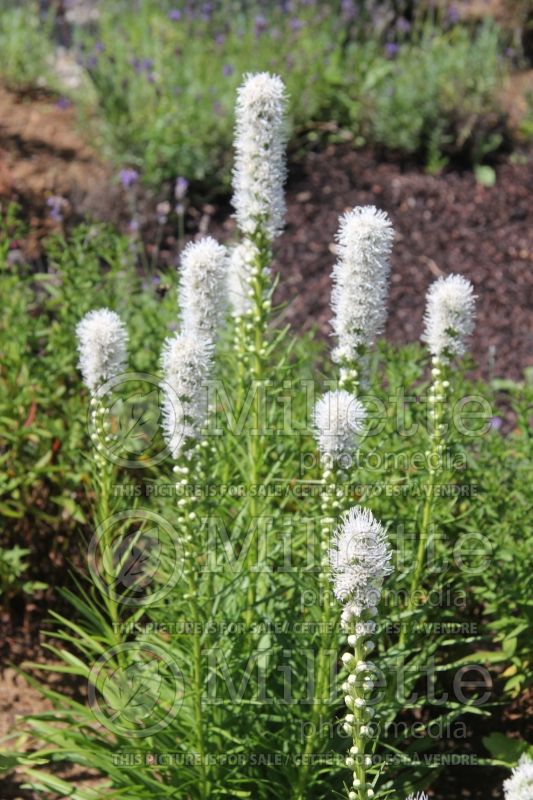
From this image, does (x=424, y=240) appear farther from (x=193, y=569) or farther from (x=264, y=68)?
(x=193, y=569)

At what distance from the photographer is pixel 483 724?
180 inches

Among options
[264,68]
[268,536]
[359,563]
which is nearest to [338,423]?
[359,563]

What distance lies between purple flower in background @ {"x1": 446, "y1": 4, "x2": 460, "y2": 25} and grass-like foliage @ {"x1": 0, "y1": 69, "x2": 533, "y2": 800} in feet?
21.6

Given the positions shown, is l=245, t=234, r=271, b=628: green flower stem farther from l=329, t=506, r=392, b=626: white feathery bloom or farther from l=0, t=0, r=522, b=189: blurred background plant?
l=0, t=0, r=522, b=189: blurred background plant

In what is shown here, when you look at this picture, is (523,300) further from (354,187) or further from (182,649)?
(182,649)

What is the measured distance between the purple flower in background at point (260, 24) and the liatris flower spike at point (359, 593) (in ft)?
25.5

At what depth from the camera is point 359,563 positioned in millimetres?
2531

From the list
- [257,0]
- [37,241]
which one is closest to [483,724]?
[37,241]

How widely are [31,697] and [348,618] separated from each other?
2421 millimetres

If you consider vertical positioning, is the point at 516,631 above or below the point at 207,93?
below

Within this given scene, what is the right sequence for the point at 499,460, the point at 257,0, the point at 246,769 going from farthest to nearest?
the point at 257,0 → the point at 499,460 → the point at 246,769

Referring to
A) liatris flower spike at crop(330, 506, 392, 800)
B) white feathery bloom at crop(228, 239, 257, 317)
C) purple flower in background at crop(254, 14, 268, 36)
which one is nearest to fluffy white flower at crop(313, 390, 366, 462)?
liatris flower spike at crop(330, 506, 392, 800)

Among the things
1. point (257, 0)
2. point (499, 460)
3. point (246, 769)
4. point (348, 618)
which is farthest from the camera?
point (257, 0)

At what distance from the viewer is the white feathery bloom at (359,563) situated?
252 centimetres
